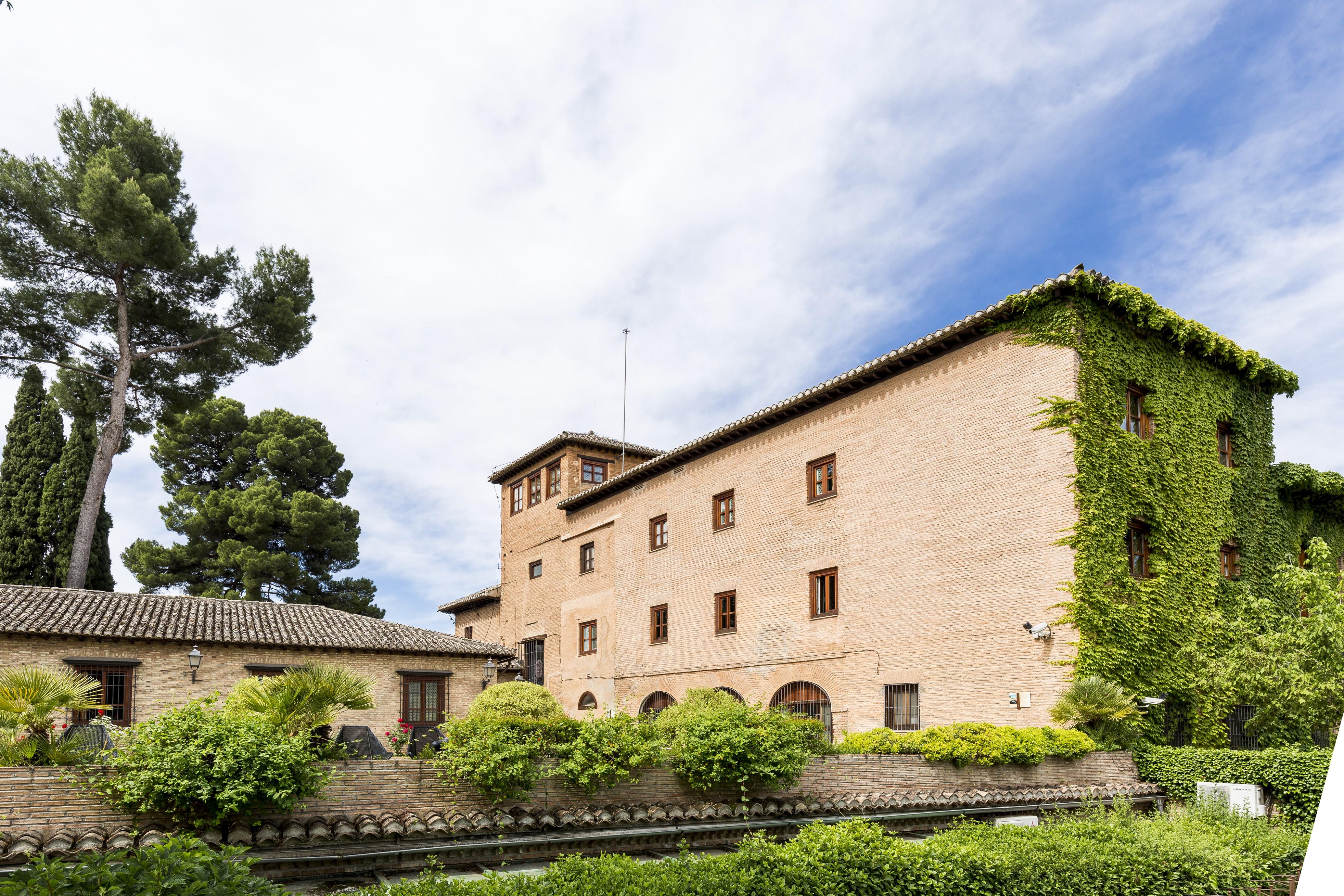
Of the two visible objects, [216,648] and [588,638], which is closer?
[216,648]

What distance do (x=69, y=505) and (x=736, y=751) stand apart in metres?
27.7

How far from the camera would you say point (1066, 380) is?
54.9ft

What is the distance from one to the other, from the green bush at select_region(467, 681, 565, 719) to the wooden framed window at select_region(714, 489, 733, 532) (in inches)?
328

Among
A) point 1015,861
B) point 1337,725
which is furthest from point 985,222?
point 1337,725

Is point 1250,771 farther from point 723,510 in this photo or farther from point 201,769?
point 201,769

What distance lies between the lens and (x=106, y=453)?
2827 cm

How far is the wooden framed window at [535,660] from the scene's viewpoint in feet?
106

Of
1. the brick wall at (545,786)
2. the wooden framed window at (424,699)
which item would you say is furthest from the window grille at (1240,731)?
the wooden framed window at (424,699)

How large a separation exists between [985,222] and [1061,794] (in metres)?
8.68

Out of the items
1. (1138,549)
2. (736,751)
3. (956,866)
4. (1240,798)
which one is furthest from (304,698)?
(1138,549)

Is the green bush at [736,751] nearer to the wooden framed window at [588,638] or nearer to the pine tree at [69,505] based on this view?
the wooden framed window at [588,638]

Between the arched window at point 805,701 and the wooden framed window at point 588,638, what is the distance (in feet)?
30.3

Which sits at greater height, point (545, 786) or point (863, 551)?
point (863, 551)

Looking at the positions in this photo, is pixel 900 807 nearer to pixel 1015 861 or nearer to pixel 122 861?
pixel 1015 861
